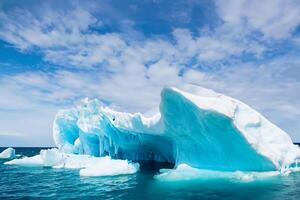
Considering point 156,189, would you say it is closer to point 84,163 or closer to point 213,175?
point 213,175

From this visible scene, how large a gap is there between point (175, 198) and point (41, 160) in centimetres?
2101

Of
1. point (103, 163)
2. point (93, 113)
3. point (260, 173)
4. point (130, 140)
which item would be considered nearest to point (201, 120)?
point (260, 173)

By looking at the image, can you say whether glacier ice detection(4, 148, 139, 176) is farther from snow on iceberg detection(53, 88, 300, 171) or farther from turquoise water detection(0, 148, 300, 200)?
snow on iceberg detection(53, 88, 300, 171)

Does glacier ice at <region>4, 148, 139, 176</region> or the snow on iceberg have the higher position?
the snow on iceberg

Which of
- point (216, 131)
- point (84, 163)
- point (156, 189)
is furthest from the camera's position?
point (84, 163)

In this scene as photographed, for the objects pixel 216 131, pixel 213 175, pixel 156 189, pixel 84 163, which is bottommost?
pixel 156 189

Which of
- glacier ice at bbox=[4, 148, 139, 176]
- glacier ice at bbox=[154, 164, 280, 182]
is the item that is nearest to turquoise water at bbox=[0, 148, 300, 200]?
glacier ice at bbox=[154, 164, 280, 182]

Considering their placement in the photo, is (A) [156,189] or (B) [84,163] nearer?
(A) [156,189]

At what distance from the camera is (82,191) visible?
13.4 meters

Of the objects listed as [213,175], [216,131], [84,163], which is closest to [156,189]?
[213,175]

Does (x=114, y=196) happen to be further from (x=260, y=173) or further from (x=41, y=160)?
(x=41, y=160)

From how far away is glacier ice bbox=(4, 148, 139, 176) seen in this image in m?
18.5

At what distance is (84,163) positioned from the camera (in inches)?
966

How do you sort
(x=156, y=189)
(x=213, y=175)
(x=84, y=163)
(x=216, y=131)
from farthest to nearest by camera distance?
(x=84, y=163), (x=213, y=175), (x=216, y=131), (x=156, y=189)
